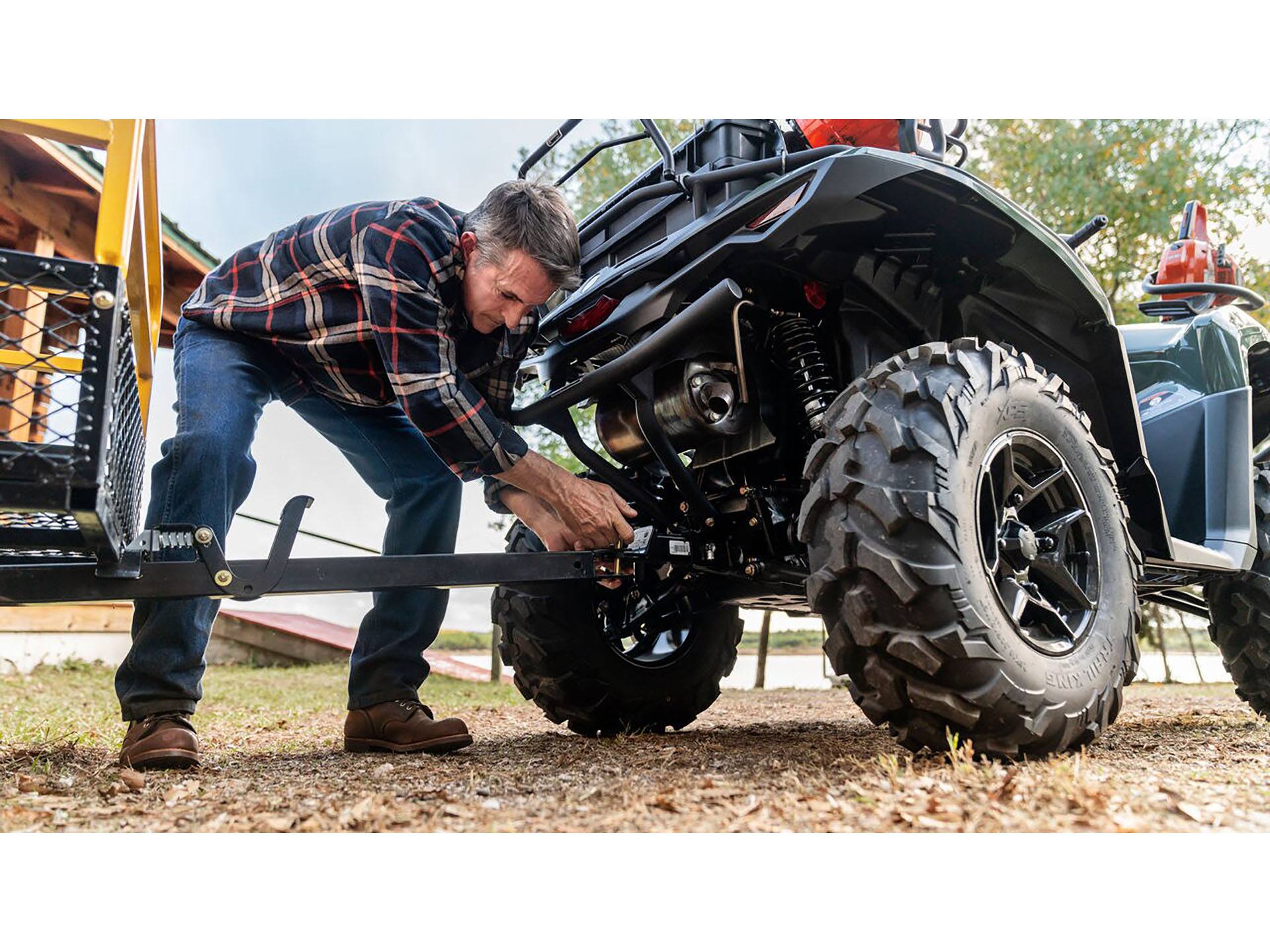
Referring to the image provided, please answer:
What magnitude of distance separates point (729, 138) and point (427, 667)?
5.59 feet

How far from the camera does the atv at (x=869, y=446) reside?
1768 millimetres

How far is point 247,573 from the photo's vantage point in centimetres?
194

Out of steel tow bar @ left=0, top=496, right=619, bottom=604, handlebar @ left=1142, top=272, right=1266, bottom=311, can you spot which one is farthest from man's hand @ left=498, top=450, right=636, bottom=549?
handlebar @ left=1142, top=272, right=1266, bottom=311

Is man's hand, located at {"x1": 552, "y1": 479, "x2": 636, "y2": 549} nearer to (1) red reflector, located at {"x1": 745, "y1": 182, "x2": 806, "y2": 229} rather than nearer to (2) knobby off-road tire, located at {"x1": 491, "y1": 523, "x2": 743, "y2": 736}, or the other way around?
(2) knobby off-road tire, located at {"x1": 491, "y1": 523, "x2": 743, "y2": 736}

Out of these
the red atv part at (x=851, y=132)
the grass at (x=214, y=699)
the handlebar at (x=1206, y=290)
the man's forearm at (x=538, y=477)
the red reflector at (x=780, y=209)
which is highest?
the red atv part at (x=851, y=132)

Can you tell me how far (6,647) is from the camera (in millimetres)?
6930

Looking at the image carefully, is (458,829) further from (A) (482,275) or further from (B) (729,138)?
(B) (729,138)

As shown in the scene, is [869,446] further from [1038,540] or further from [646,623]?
[646,623]

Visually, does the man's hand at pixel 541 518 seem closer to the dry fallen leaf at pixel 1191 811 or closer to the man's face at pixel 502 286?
the man's face at pixel 502 286

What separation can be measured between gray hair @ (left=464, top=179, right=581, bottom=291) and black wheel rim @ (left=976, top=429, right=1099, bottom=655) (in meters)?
1.09

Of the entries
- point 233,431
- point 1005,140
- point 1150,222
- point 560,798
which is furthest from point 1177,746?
point 1005,140

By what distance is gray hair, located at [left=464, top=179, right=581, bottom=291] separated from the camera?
225 centimetres

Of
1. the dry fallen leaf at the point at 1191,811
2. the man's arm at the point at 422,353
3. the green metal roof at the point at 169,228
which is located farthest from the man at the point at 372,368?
the green metal roof at the point at 169,228

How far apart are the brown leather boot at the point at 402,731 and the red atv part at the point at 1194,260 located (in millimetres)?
3211
